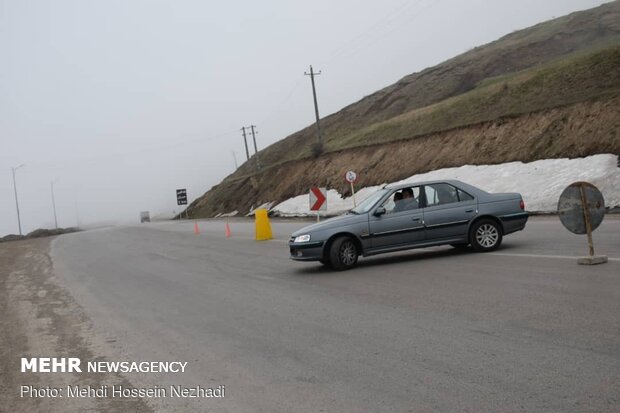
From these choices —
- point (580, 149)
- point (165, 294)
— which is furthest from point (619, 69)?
point (165, 294)

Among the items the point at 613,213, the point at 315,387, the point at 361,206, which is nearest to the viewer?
the point at 315,387

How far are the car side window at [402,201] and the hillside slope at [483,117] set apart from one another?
55.0 ft

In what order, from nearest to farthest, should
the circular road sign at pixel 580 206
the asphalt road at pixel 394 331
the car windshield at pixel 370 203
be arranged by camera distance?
the asphalt road at pixel 394 331
the circular road sign at pixel 580 206
the car windshield at pixel 370 203

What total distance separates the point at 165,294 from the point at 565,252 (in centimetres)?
712

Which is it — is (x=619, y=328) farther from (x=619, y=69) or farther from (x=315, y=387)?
(x=619, y=69)

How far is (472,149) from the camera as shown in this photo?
119 feet

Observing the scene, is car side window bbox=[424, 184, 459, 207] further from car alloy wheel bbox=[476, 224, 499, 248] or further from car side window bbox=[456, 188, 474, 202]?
car alloy wheel bbox=[476, 224, 499, 248]

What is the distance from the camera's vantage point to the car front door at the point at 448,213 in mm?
11930

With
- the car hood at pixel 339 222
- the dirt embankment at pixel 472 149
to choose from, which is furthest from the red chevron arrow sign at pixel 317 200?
the dirt embankment at pixel 472 149

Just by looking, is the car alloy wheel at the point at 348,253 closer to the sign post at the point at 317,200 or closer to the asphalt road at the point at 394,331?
the asphalt road at the point at 394,331

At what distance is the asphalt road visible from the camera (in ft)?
15.8

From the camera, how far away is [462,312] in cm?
729

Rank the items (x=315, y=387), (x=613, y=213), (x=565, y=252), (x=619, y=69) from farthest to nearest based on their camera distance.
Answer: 1. (x=619, y=69)
2. (x=613, y=213)
3. (x=565, y=252)
4. (x=315, y=387)

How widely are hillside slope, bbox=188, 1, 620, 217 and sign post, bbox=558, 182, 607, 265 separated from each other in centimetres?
1796
